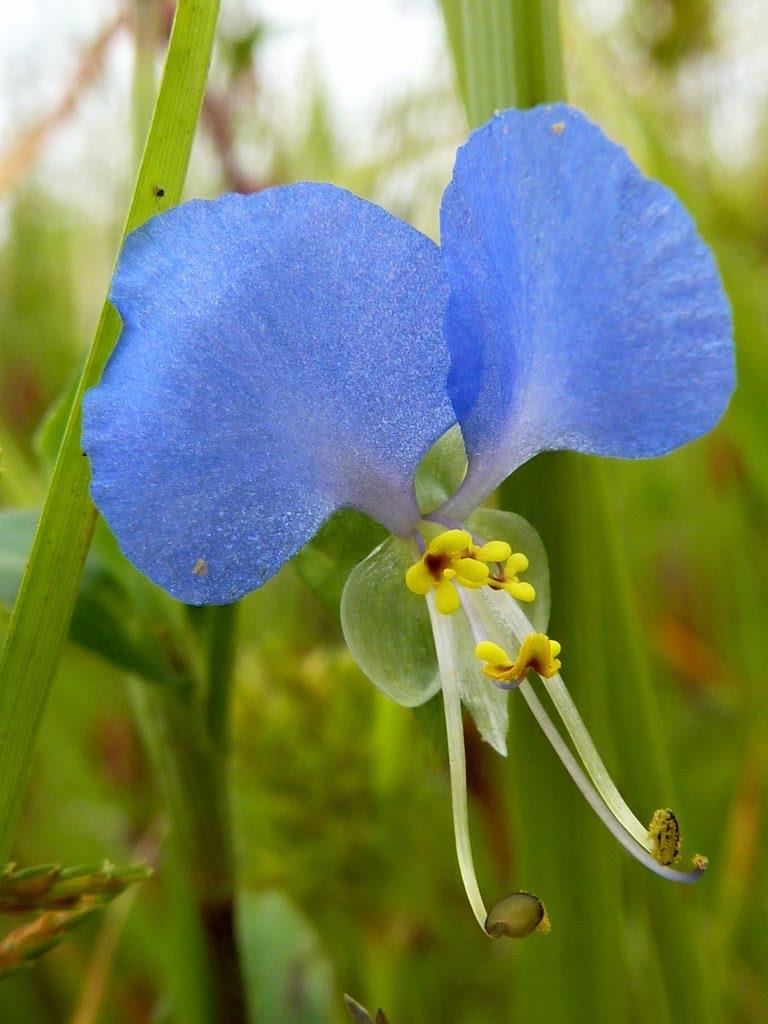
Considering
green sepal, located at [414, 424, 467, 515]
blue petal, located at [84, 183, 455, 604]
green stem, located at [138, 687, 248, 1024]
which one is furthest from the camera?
green stem, located at [138, 687, 248, 1024]

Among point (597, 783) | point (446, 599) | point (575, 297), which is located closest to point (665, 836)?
point (597, 783)

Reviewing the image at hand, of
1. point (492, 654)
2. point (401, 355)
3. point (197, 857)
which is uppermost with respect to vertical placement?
point (401, 355)

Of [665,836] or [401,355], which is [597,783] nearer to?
[665,836]

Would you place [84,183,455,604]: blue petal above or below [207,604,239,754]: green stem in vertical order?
above

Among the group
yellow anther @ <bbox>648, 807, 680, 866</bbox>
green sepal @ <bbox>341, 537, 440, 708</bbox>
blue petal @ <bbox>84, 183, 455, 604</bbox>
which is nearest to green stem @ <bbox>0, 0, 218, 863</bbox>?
blue petal @ <bbox>84, 183, 455, 604</bbox>

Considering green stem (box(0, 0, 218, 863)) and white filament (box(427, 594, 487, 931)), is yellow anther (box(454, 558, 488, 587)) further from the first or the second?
green stem (box(0, 0, 218, 863))

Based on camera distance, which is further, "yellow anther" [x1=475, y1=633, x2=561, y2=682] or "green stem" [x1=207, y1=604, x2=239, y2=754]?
"green stem" [x1=207, y1=604, x2=239, y2=754]

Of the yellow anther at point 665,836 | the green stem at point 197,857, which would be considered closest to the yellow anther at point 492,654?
the yellow anther at point 665,836
